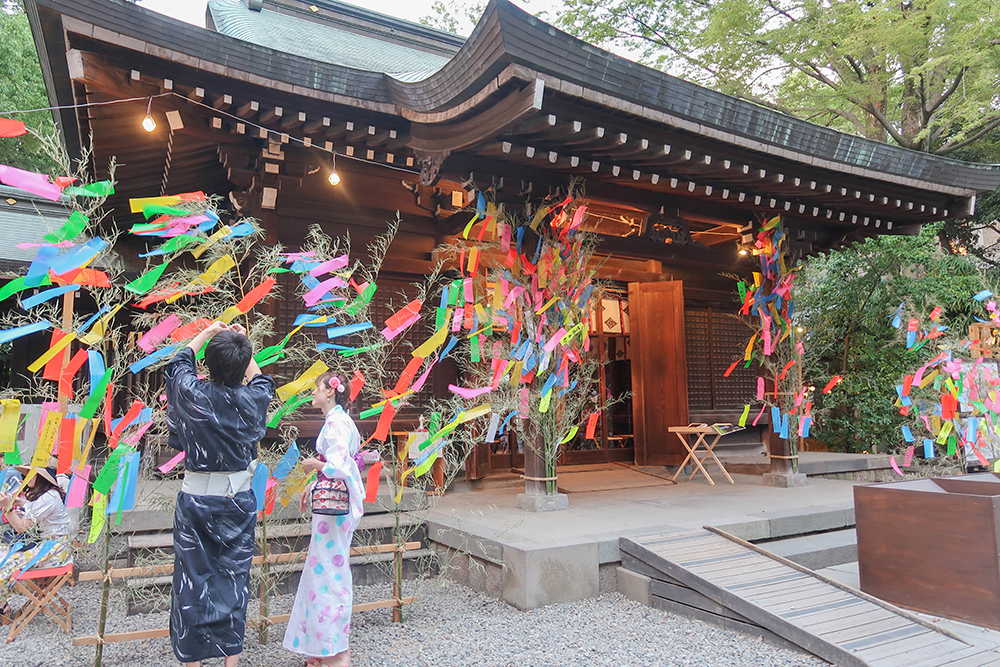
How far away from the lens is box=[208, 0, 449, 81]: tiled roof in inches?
290

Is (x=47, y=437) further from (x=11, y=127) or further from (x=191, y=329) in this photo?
(x=11, y=127)

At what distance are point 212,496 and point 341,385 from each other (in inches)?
30.4

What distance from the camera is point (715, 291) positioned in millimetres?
8297

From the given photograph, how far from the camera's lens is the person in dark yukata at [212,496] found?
8.18ft

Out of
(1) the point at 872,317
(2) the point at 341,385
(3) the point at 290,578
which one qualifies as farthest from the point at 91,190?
(1) the point at 872,317

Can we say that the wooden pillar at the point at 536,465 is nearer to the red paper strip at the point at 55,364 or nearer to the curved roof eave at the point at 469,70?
the curved roof eave at the point at 469,70

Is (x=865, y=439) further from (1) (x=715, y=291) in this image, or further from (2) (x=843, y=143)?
(2) (x=843, y=143)

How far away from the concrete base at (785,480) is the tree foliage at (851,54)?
267 inches

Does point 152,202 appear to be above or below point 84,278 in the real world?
above

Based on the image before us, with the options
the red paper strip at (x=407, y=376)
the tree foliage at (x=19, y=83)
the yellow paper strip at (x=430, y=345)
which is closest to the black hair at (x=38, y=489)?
the red paper strip at (x=407, y=376)

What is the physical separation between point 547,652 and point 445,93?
11.7ft

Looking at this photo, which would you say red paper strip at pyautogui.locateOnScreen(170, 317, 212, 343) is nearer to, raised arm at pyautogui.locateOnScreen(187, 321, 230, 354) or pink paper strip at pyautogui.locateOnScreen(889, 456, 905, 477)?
raised arm at pyautogui.locateOnScreen(187, 321, 230, 354)

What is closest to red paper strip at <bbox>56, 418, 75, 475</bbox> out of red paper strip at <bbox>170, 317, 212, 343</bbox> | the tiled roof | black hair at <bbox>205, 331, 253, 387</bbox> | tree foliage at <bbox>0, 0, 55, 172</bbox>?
red paper strip at <bbox>170, 317, 212, 343</bbox>

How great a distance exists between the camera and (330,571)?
9.70ft
